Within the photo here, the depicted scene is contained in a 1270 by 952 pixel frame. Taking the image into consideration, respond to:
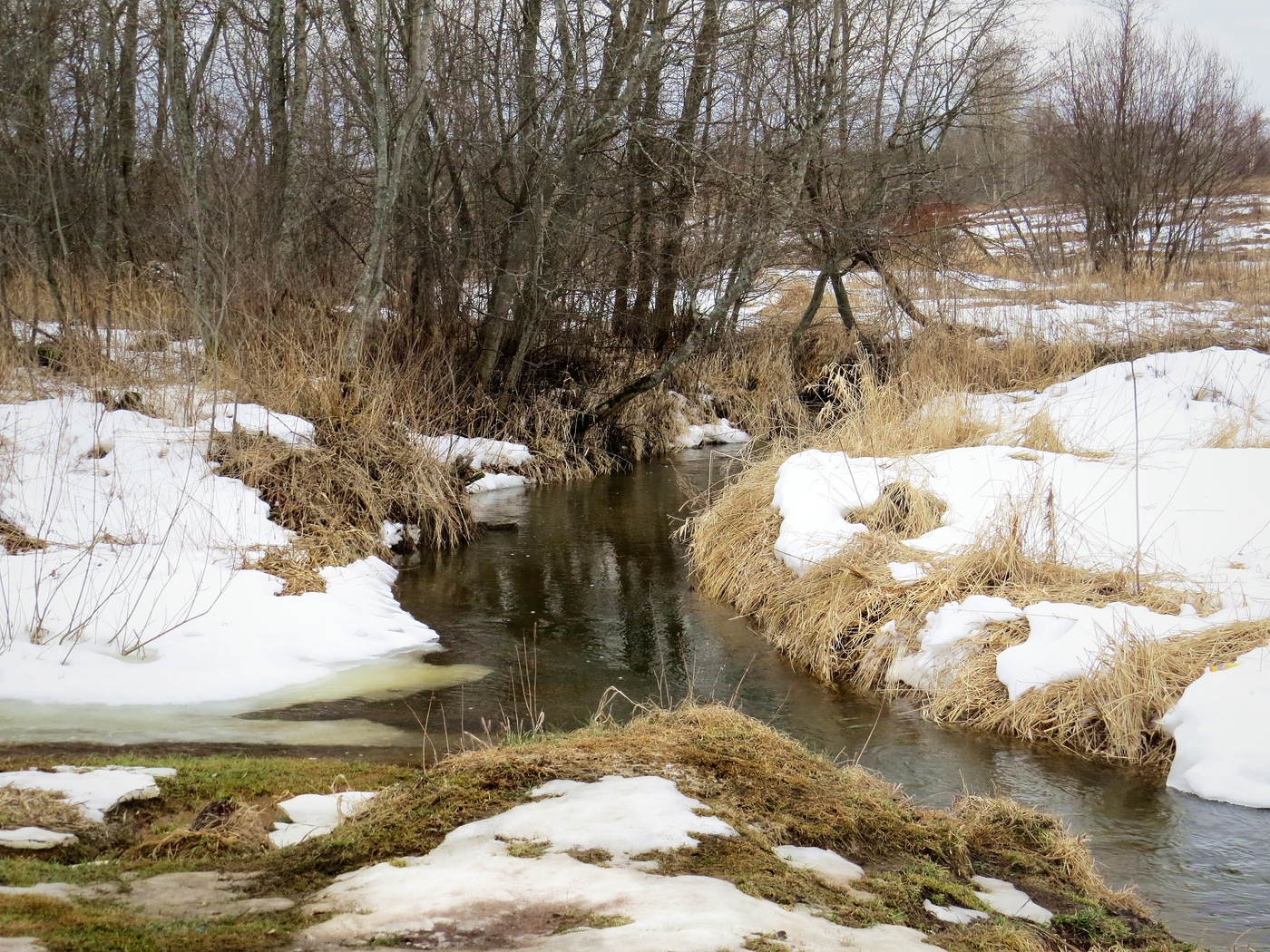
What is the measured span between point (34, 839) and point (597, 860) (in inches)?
65.2

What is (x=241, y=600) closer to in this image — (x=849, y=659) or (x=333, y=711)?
(x=333, y=711)

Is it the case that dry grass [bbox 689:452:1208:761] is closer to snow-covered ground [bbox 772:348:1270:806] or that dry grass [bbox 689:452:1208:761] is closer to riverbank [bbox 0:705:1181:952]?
snow-covered ground [bbox 772:348:1270:806]

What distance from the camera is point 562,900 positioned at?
2.57m

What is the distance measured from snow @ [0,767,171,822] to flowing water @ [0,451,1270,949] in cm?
99


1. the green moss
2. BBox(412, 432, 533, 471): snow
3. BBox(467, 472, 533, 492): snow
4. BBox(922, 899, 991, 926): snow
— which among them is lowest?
BBox(922, 899, 991, 926): snow

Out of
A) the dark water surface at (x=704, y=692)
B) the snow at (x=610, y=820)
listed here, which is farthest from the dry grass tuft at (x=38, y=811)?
the dark water surface at (x=704, y=692)

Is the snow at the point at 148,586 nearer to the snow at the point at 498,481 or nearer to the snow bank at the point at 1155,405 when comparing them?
the snow at the point at 498,481

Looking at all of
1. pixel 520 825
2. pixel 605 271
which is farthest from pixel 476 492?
pixel 520 825

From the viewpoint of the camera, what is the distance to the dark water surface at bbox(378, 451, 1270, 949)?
160 inches

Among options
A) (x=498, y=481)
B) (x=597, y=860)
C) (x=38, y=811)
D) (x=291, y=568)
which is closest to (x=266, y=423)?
(x=291, y=568)

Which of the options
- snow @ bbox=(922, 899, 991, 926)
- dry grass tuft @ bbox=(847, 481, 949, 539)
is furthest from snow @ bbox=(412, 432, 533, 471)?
snow @ bbox=(922, 899, 991, 926)

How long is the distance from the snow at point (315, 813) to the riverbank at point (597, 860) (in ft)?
0.20

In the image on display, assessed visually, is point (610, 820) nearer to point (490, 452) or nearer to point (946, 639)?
point (946, 639)

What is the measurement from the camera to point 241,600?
6.55 meters
